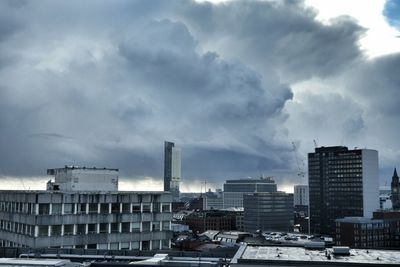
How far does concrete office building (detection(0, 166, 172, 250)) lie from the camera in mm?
84812

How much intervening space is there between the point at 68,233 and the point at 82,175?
17569 mm

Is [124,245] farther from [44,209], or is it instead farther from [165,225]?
[44,209]

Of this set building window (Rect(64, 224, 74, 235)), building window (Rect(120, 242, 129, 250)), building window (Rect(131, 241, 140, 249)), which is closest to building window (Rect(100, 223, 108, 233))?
building window (Rect(120, 242, 129, 250))

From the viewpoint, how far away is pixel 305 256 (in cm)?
5703

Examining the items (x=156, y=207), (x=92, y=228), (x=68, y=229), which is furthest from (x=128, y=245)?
(x=68, y=229)

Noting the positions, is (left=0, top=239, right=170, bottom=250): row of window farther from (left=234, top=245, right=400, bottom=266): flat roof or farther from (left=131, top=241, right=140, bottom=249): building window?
(left=234, top=245, right=400, bottom=266): flat roof

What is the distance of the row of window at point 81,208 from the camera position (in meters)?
85.2

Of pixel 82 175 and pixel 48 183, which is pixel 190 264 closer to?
pixel 82 175

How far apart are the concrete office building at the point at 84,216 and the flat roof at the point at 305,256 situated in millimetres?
35159

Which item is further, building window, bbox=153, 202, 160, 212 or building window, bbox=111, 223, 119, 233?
building window, bbox=153, 202, 160, 212

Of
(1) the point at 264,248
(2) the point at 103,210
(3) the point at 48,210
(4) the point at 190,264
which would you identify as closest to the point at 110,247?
(2) the point at 103,210

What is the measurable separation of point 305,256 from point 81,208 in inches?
1847

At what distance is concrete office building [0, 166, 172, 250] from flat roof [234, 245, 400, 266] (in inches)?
1384

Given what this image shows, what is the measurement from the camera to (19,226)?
89250 mm
